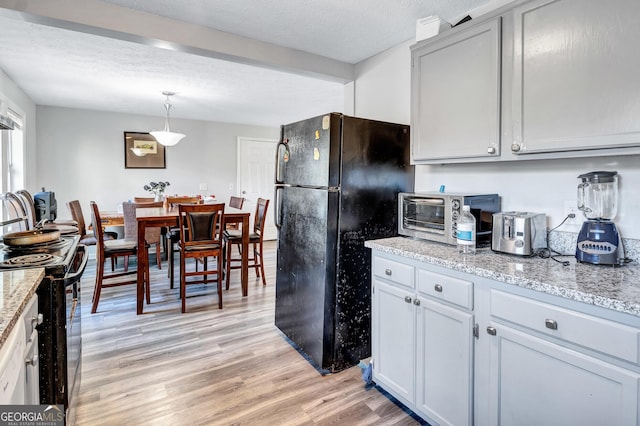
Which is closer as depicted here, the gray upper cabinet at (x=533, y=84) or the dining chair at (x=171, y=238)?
the gray upper cabinet at (x=533, y=84)

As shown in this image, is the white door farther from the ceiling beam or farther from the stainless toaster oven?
the stainless toaster oven

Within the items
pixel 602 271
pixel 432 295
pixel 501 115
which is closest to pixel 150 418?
pixel 432 295

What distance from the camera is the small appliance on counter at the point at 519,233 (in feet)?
5.56

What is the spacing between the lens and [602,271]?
1.43 metres

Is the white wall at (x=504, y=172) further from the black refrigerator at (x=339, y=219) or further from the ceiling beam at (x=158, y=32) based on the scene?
the ceiling beam at (x=158, y=32)

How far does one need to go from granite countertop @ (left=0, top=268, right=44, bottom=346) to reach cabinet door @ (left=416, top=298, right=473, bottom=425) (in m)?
1.57

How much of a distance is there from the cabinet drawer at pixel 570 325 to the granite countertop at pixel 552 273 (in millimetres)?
58

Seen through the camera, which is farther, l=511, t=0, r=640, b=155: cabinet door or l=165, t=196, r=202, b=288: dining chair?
l=165, t=196, r=202, b=288: dining chair

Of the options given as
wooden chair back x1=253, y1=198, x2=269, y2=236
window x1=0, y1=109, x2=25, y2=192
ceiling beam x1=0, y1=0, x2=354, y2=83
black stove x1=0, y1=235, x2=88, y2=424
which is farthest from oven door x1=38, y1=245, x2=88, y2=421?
window x1=0, y1=109, x2=25, y2=192

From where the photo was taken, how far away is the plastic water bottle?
178 cm

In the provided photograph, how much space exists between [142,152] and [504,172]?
5343 millimetres

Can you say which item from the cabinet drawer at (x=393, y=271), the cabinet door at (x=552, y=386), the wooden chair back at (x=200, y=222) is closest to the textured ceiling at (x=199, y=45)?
the wooden chair back at (x=200, y=222)

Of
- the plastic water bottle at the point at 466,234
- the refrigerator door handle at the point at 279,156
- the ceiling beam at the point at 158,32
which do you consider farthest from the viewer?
the refrigerator door handle at the point at 279,156

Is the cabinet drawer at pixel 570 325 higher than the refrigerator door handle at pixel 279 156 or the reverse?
the reverse
